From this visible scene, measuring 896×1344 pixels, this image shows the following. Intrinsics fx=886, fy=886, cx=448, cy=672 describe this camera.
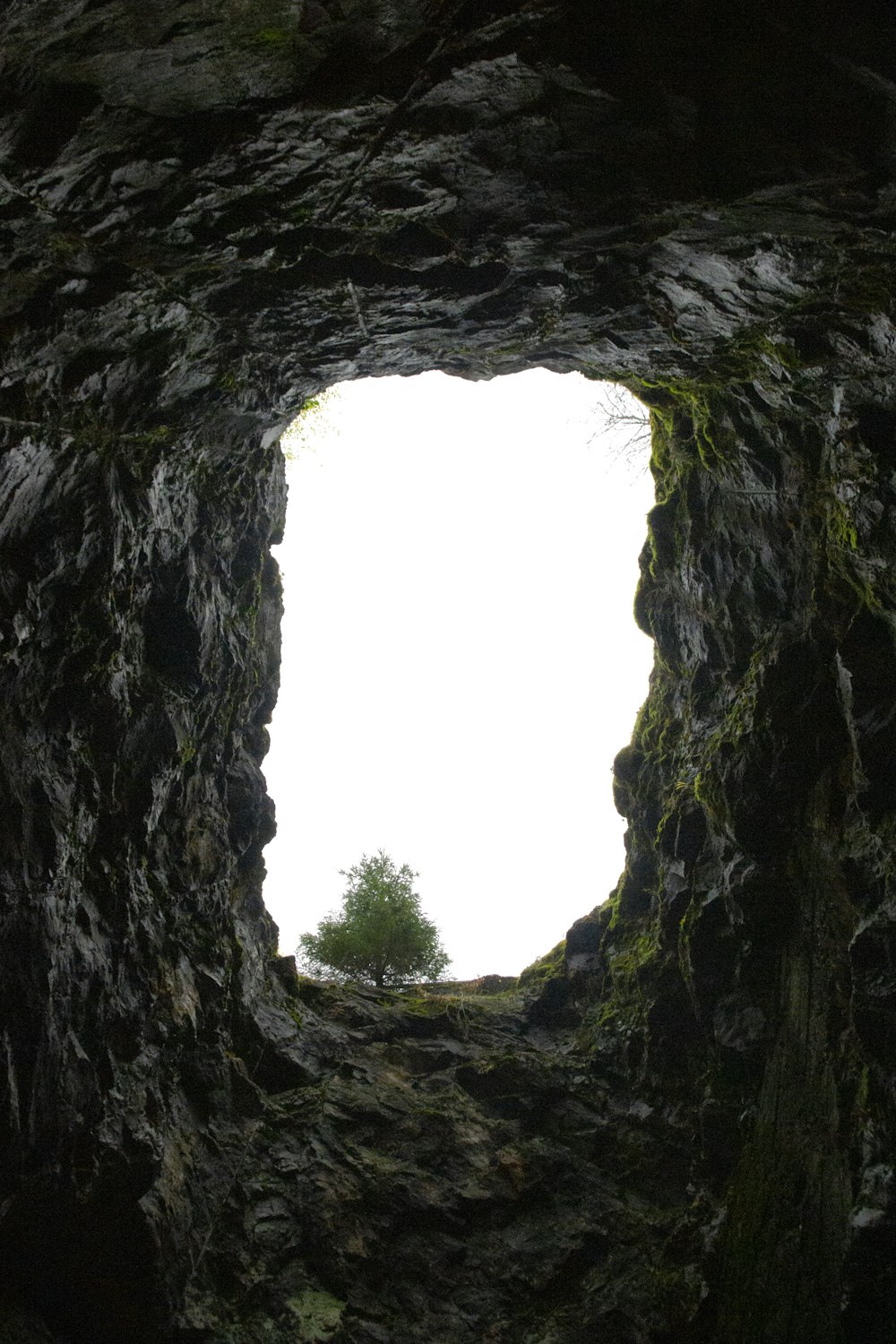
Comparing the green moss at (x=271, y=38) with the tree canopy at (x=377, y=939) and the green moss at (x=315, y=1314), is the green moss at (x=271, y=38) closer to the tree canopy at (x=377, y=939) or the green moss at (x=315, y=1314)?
the green moss at (x=315, y=1314)

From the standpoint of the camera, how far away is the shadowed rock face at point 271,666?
600 cm

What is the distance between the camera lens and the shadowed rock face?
6004 mm

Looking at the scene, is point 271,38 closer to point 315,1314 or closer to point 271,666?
point 271,666

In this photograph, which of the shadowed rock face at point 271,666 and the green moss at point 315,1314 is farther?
the green moss at point 315,1314

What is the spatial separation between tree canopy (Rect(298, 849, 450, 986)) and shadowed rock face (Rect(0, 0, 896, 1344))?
3673mm

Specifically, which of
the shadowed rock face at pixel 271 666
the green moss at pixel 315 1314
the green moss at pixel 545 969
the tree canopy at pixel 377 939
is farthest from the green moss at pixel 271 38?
the tree canopy at pixel 377 939

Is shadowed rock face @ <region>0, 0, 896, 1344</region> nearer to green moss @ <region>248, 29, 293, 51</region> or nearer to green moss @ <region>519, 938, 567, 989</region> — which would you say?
green moss @ <region>248, 29, 293, 51</region>

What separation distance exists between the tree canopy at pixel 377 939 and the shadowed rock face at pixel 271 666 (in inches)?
145

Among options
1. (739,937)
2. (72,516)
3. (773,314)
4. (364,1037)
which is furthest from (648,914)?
(72,516)

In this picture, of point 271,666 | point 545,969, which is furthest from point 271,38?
point 545,969

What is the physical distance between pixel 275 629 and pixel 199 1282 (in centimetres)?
967

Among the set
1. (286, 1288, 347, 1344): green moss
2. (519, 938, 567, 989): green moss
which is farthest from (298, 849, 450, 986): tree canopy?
(286, 1288, 347, 1344): green moss

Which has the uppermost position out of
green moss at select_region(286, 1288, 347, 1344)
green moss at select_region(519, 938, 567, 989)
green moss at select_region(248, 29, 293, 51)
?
green moss at select_region(248, 29, 293, 51)

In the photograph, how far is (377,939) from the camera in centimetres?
1934
